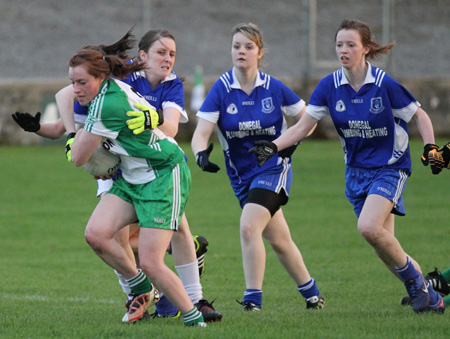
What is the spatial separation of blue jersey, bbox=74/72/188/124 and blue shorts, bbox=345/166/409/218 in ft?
4.73

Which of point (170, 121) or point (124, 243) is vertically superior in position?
point (170, 121)

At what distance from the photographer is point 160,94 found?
6.45 meters

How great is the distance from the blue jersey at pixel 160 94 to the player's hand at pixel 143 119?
2.83ft

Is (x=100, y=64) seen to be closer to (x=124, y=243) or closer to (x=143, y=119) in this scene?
(x=143, y=119)

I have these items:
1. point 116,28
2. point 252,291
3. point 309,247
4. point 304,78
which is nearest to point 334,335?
point 252,291

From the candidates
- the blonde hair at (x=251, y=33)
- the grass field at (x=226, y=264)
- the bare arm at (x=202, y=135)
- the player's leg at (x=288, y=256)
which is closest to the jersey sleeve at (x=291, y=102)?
the blonde hair at (x=251, y=33)

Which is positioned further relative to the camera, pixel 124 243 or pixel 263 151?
pixel 263 151

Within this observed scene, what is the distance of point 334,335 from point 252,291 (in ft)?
5.73

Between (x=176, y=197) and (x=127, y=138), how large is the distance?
50 cm

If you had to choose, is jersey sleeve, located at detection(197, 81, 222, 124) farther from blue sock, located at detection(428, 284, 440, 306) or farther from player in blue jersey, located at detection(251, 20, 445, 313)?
blue sock, located at detection(428, 284, 440, 306)

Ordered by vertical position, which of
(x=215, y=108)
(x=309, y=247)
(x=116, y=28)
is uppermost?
(x=116, y=28)

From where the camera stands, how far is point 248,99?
714 cm

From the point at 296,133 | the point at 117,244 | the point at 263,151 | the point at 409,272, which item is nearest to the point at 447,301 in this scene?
the point at 409,272

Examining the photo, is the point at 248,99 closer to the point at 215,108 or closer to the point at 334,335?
the point at 215,108
